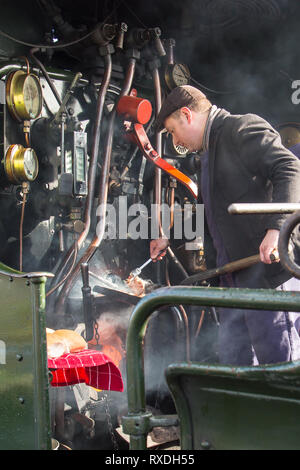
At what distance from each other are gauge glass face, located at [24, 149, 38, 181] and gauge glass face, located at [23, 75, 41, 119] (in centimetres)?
25

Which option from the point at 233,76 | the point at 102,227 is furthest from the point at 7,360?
the point at 233,76

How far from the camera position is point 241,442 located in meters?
1.12

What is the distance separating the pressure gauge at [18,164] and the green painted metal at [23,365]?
4.20 ft

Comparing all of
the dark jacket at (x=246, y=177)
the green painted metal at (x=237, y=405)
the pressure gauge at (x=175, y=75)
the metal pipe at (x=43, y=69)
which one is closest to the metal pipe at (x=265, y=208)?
the green painted metal at (x=237, y=405)

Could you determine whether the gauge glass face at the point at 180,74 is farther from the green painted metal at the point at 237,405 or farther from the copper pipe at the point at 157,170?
the green painted metal at the point at 237,405

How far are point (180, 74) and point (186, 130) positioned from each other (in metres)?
1.51

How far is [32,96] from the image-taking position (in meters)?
3.12

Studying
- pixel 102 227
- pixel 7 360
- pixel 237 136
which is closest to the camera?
pixel 7 360

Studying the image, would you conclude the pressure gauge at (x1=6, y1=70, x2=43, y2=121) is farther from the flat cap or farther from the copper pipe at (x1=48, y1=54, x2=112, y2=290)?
the flat cap

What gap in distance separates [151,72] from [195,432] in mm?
3213

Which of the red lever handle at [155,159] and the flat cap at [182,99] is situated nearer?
the flat cap at [182,99]

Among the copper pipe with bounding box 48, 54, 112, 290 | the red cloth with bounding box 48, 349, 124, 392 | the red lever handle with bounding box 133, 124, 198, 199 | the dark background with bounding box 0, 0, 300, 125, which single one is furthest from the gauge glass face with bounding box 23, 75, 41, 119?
the red cloth with bounding box 48, 349, 124, 392

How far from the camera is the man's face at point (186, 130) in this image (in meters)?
2.56
